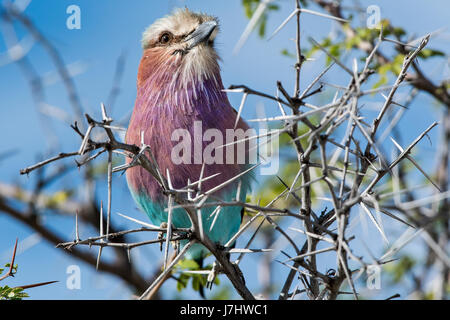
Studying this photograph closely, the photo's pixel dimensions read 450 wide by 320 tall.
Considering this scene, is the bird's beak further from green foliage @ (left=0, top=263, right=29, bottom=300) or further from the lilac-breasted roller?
green foliage @ (left=0, top=263, right=29, bottom=300)

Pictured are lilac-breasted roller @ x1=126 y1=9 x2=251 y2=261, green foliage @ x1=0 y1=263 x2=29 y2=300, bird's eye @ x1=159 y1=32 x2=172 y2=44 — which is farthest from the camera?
bird's eye @ x1=159 y1=32 x2=172 y2=44

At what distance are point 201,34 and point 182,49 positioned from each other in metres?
0.16

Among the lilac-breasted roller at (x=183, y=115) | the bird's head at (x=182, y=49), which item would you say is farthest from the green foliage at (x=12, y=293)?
the bird's head at (x=182, y=49)

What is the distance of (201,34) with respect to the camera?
3.48m

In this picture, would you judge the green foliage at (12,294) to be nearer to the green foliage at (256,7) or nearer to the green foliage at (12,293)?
the green foliage at (12,293)

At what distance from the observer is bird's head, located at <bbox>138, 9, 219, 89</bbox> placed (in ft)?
11.4

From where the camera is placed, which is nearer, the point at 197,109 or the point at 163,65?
the point at 197,109

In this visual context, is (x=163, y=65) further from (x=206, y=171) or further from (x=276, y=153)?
(x=276, y=153)

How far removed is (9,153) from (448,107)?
2.35 meters

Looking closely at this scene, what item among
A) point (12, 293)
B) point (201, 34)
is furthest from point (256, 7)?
point (12, 293)

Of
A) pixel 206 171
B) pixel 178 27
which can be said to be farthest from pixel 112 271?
pixel 178 27

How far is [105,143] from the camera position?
5.53ft

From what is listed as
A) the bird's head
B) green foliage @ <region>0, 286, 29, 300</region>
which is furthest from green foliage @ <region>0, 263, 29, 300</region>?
the bird's head

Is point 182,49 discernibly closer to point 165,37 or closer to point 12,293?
point 165,37
